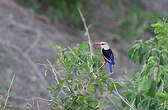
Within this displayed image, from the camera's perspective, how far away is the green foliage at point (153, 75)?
2.28 meters

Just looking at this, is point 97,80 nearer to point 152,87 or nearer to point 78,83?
point 78,83

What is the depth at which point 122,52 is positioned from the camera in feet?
30.8

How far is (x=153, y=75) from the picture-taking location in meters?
2.34

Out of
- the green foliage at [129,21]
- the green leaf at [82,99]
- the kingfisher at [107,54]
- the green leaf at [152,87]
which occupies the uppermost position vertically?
the green foliage at [129,21]

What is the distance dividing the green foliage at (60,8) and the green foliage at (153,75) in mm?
6018

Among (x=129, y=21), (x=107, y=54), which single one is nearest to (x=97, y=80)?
(x=107, y=54)

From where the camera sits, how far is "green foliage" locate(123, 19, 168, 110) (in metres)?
2.28

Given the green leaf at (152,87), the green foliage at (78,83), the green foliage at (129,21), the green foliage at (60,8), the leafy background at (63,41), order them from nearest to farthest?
the green leaf at (152,87)
the green foliage at (78,83)
the leafy background at (63,41)
the green foliage at (60,8)
the green foliage at (129,21)

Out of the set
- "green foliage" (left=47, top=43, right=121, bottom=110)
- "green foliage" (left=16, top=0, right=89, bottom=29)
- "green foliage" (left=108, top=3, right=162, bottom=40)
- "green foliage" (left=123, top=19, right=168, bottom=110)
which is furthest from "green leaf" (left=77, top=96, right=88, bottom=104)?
"green foliage" (left=108, top=3, right=162, bottom=40)

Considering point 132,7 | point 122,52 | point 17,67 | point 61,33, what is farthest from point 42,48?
point 132,7

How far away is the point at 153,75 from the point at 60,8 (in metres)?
6.88

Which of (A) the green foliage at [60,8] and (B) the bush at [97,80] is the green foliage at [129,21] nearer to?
(A) the green foliage at [60,8]

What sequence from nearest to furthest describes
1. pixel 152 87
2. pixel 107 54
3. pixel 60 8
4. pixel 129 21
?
pixel 152 87
pixel 107 54
pixel 60 8
pixel 129 21

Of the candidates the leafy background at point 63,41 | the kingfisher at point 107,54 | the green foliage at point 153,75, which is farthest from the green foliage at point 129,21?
the kingfisher at point 107,54
